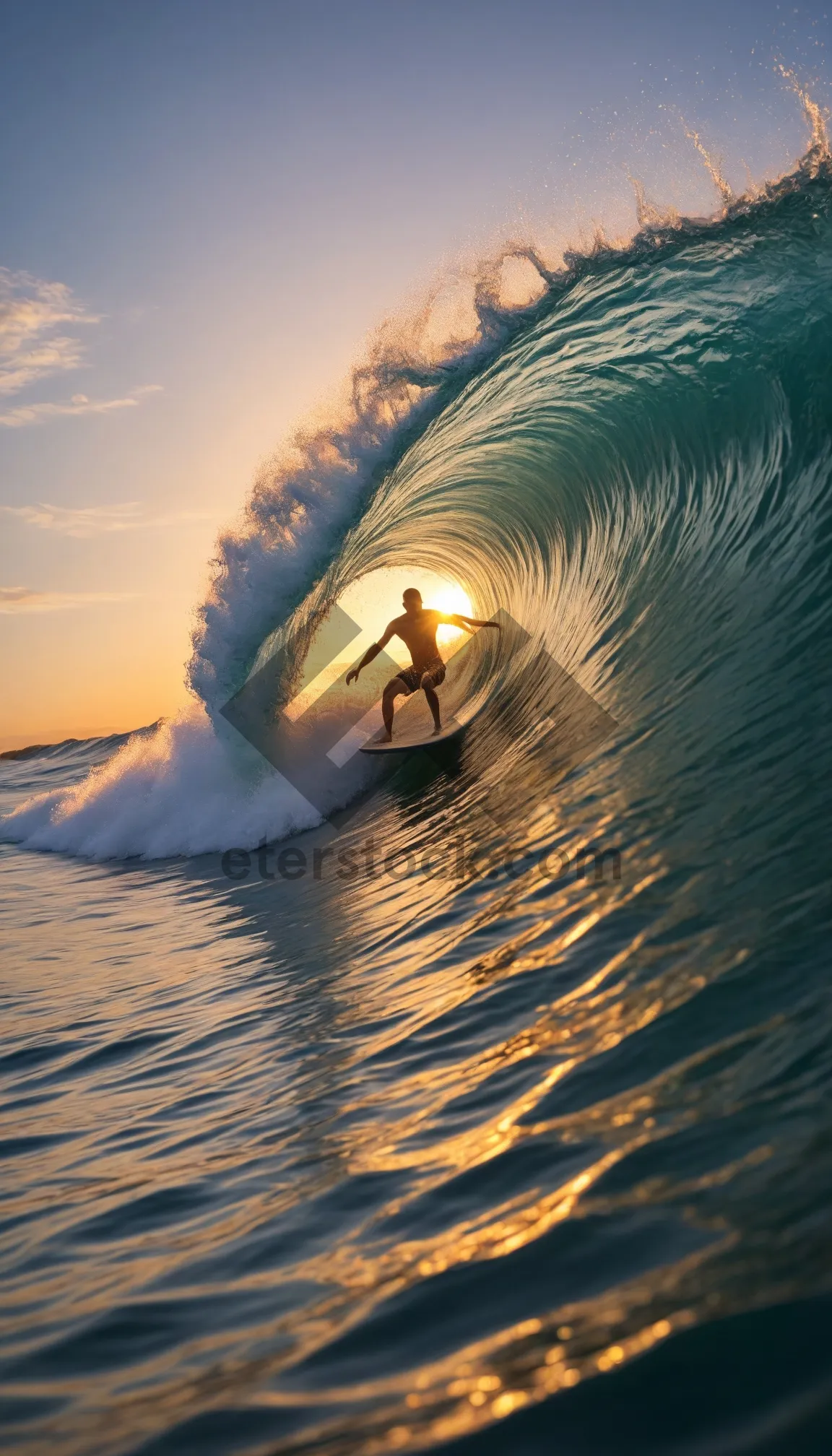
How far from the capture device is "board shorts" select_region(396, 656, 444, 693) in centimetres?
968

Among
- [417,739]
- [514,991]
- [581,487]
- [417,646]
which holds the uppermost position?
[581,487]

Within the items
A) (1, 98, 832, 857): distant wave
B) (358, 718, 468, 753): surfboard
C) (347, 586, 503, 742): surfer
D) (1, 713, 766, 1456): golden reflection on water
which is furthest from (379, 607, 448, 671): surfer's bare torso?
(1, 713, 766, 1456): golden reflection on water

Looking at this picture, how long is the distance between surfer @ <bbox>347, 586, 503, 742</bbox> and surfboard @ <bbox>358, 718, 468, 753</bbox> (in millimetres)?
144

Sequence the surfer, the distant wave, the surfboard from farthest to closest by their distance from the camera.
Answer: the surfer < the surfboard < the distant wave

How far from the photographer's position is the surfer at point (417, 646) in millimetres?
9562

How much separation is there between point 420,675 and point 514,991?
639 cm

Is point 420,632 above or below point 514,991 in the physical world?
above

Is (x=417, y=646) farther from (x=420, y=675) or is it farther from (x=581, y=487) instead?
(x=581, y=487)

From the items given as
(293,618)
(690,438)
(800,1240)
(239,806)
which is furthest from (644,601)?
(800,1240)

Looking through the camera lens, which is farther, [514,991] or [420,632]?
[420,632]

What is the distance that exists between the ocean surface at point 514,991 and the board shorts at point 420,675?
0.71 meters

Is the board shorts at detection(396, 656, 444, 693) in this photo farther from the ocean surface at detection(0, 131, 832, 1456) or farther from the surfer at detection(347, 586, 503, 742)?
the ocean surface at detection(0, 131, 832, 1456)

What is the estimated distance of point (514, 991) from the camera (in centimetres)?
347

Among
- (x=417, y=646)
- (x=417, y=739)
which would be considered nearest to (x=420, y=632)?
(x=417, y=646)
